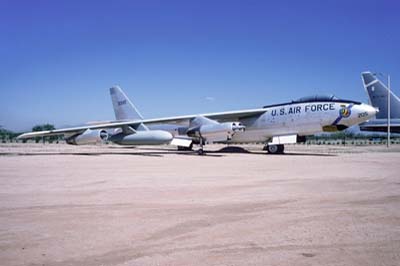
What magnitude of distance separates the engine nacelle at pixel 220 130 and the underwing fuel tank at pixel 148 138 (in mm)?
2355

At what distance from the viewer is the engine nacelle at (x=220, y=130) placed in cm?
2319

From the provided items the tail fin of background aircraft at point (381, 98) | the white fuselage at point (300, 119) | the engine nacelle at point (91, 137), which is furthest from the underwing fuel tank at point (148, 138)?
the tail fin of background aircraft at point (381, 98)

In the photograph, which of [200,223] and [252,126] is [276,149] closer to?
[252,126]

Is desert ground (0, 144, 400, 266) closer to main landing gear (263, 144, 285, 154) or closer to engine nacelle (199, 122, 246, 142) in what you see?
engine nacelle (199, 122, 246, 142)

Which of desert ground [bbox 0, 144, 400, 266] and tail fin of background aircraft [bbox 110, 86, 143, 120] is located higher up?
tail fin of background aircraft [bbox 110, 86, 143, 120]

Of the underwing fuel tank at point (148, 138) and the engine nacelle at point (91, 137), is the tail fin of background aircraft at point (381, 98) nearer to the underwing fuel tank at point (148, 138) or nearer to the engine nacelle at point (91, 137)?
the underwing fuel tank at point (148, 138)

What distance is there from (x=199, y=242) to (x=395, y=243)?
2.32m

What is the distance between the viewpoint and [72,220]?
215 inches

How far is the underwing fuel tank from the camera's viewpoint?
24.6 metres

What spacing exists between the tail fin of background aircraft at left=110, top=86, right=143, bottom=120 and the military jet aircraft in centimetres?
477

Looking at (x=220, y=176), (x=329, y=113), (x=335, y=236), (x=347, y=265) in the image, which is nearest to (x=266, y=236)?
(x=335, y=236)

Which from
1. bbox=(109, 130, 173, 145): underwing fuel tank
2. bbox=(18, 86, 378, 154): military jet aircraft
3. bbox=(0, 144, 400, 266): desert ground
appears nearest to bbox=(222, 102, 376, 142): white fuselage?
bbox=(18, 86, 378, 154): military jet aircraft

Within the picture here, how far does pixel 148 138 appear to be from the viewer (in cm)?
2489

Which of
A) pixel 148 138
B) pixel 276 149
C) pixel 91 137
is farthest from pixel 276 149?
pixel 91 137
